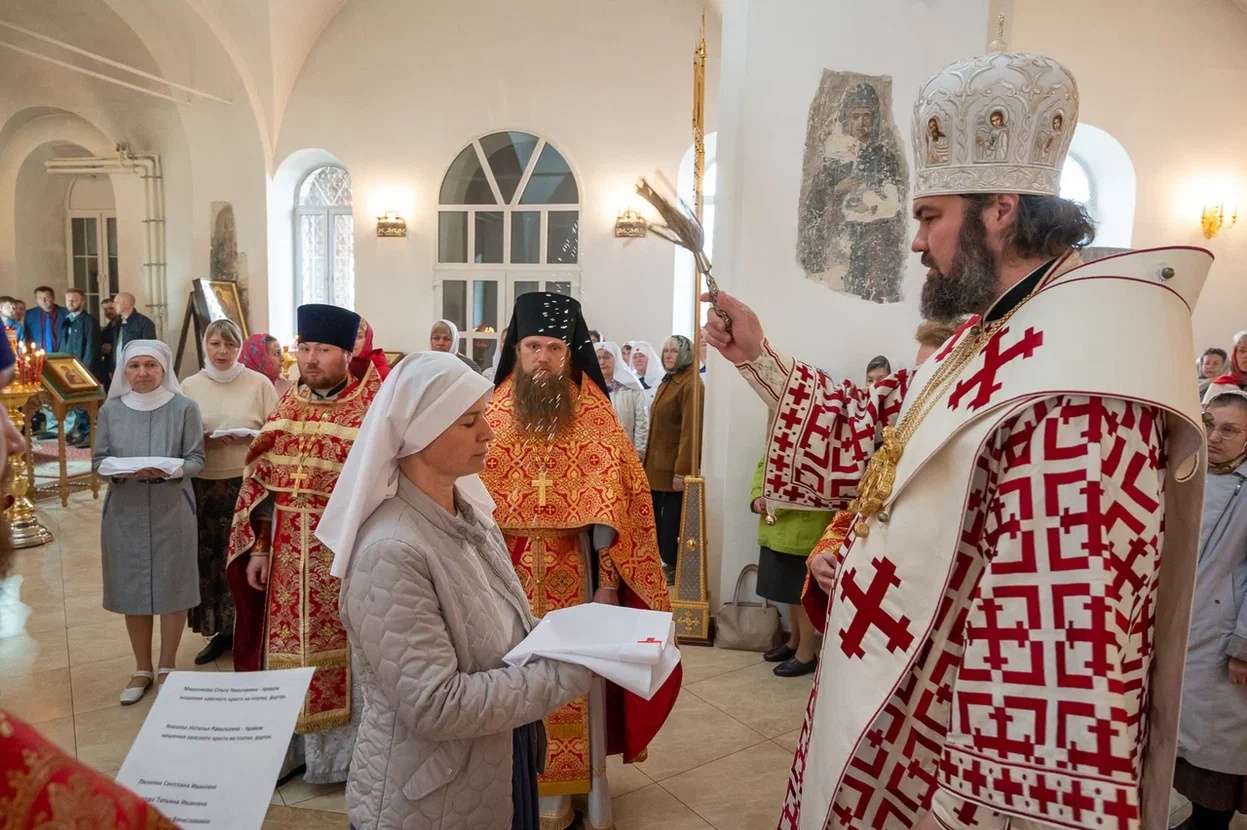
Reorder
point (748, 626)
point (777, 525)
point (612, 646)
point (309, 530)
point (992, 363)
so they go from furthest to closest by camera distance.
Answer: point (748, 626) → point (777, 525) → point (309, 530) → point (612, 646) → point (992, 363)

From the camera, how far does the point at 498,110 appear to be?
1179 cm

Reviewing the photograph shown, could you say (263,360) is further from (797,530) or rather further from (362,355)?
(797,530)

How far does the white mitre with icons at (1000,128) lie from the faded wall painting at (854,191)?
3.28 meters

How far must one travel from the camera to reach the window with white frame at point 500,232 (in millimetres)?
11836

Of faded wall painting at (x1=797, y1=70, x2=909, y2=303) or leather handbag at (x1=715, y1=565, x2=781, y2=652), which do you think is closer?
faded wall painting at (x1=797, y1=70, x2=909, y2=303)

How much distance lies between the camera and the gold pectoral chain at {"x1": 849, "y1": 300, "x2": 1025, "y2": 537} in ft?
5.19

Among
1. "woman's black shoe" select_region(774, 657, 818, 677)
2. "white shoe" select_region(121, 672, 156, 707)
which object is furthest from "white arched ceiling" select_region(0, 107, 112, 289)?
"woman's black shoe" select_region(774, 657, 818, 677)

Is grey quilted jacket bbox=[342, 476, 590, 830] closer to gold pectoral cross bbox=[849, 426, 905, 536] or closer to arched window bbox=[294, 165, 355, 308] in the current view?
gold pectoral cross bbox=[849, 426, 905, 536]

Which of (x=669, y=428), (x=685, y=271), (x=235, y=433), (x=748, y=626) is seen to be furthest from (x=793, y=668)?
(x=685, y=271)

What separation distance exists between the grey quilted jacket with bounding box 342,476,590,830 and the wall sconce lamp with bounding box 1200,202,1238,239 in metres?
10.2

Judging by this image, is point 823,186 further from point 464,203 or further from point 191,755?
point 464,203

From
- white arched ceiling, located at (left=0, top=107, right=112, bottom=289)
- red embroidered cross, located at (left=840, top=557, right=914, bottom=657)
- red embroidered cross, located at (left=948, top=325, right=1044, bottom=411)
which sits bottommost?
red embroidered cross, located at (left=840, top=557, right=914, bottom=657)

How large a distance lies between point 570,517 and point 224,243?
1178cm

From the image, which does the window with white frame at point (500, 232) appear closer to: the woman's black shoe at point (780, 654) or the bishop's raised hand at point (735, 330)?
the woman's black shoe at point (780, 654)
